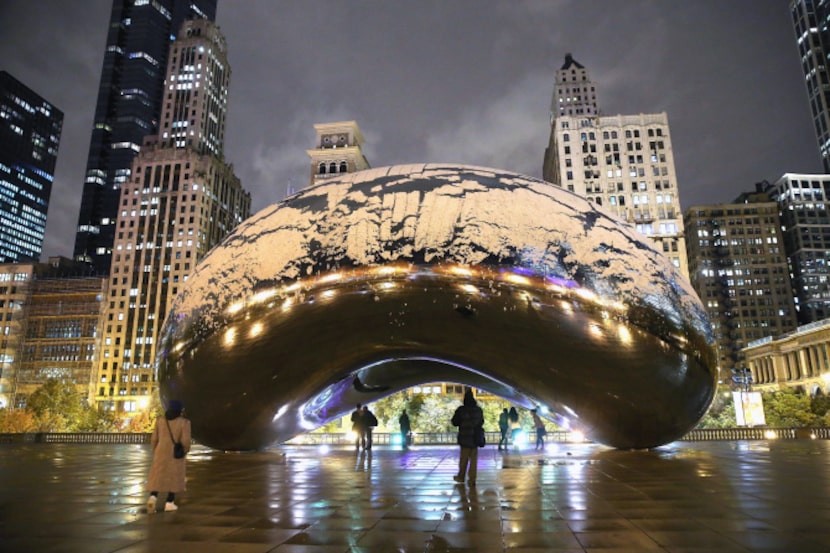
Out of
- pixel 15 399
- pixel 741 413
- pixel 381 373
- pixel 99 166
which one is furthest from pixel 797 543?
pixel 99 166

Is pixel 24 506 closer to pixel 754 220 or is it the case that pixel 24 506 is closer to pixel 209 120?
pixel 209 120

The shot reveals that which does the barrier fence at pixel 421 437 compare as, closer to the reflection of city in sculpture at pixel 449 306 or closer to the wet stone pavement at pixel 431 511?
the reflection of city in sculpture at pixel 449 306

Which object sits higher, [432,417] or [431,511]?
[432,417]

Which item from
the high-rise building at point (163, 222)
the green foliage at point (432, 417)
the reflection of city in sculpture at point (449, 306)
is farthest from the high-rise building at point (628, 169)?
the reflection of city in sculpture at point (449, 306)

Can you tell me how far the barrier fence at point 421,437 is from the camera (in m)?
25.4

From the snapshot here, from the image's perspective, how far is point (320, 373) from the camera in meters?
10.4

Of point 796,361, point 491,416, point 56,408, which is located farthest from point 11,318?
point 796,361

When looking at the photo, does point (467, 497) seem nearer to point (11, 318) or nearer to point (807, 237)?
point (11, 318)

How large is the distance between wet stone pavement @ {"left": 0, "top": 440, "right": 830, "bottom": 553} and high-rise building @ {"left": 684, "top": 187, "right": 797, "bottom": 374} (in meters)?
135

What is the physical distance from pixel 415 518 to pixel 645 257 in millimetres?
6392

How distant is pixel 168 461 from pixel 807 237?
17092 centimetres

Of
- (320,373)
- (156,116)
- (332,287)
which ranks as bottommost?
(320,373)

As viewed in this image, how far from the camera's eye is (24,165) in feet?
540

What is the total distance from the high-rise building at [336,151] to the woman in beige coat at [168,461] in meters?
118
